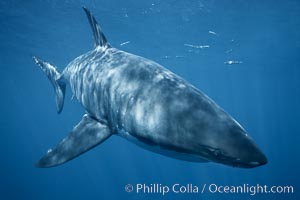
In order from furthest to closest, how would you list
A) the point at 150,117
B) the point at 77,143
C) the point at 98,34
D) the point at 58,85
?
the point at 58,85 < the point at 98,34 < the point at 77,143 < the point at 150,117

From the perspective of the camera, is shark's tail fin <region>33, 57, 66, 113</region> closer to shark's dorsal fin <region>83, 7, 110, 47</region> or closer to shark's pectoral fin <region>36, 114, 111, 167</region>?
shark's dorsal fin <region>83, 7, 110, 47</region>

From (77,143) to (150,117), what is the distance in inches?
73.8

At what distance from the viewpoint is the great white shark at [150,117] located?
11.1ft

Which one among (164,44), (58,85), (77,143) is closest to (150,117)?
(77,143)

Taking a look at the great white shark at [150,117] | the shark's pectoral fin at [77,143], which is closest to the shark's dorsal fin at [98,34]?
the great white shark at [150,117]

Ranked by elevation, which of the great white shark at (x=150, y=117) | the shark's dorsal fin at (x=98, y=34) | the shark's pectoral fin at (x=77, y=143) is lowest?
the shark's pectoral fin at (x=77, y=143)

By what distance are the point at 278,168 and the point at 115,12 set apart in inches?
2508

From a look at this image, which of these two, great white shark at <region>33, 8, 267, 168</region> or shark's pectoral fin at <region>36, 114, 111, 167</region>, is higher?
great white shark at <region>33, 8, 267, 168</region>

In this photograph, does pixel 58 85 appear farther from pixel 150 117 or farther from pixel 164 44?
pixel 164 44

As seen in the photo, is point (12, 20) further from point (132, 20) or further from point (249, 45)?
point (249, 45)

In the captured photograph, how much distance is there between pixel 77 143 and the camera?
17.3ft

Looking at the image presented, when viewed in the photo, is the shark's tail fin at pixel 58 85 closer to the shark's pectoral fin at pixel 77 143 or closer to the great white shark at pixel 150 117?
the great white shark at pixel 150 117

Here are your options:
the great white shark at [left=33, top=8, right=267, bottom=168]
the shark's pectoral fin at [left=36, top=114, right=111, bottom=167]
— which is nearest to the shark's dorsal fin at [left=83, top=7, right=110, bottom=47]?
the great white shark at [left=33, top=8, right=267, bottom=168]

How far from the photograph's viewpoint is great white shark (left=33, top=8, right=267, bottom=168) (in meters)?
3.39
